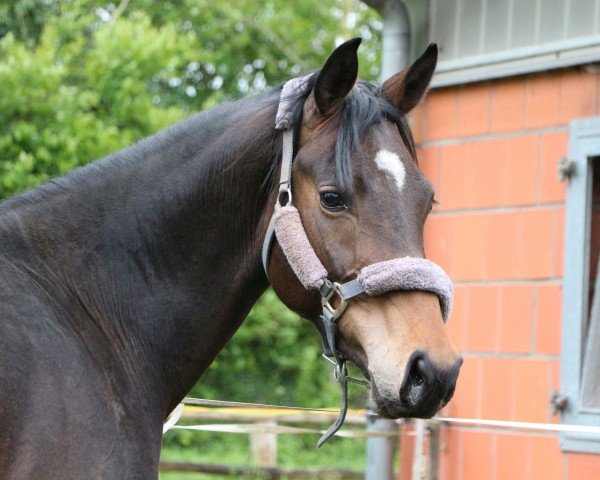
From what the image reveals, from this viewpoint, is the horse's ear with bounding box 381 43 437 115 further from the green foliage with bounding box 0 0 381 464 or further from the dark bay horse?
the green foliage with bounding box 0 0 381 464

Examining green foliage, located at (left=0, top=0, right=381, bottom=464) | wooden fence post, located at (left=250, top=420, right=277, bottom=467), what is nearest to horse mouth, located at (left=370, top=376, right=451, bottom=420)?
green foliage, located at (left=0, top=0, right=381, bottom=464)

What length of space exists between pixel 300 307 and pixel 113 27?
998 cm

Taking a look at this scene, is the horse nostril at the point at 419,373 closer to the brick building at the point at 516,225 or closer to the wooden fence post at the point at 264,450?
the brick building at the point at 516,225

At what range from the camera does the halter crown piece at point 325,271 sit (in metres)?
2.61

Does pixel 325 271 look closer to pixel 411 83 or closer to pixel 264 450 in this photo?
pixel 411 83

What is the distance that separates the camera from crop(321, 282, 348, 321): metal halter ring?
2715mm

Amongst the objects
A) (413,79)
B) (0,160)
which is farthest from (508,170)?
(0,160)

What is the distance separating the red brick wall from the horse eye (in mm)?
2106

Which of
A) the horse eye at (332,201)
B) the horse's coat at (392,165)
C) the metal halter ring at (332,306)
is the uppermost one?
the horse's coat at (392,165)

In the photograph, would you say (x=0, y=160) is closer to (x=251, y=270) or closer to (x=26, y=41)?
(x=26, y=41)

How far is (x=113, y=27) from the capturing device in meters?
12.1

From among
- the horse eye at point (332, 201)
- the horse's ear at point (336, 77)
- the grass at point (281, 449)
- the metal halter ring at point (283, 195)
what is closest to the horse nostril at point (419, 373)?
the horse eye at point (332, 201)

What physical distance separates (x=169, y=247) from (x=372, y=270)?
0.67m

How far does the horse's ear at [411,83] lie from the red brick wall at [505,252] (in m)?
1.85
